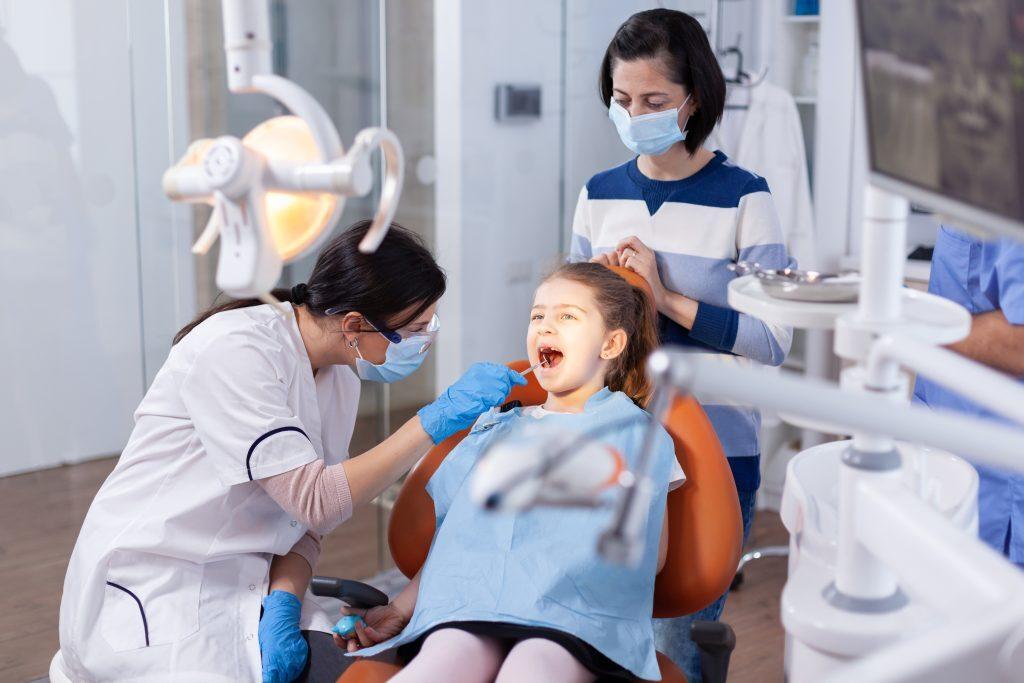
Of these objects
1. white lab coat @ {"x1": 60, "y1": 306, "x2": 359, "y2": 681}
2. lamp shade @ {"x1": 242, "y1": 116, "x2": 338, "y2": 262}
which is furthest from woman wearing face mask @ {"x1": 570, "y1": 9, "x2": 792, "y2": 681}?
lamp shade @ {"x1": 242, "y1": 116, "x2": 338, "y2": 262}

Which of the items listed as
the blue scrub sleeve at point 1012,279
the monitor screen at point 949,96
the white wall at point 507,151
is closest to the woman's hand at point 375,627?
the blue scrub sleeve at point 1012,279

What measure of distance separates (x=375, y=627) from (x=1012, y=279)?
43.0 inches

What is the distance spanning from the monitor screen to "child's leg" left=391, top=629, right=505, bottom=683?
942mm

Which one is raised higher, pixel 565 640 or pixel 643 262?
pixel 643 262

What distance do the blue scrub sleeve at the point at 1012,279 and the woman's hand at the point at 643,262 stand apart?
1.76 feet

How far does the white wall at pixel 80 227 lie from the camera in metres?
2.35

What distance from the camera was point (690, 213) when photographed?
73.0 inches

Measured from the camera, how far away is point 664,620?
1.97 meters

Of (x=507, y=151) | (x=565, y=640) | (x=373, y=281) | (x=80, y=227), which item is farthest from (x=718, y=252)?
(x=507, y=151)

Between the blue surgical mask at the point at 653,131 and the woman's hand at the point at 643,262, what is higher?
the blue surgical mask at the point at 653,131

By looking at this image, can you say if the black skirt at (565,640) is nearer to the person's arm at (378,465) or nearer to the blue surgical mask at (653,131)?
the person's arm at (378,465)

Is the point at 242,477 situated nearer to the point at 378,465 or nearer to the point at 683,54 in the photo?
the point at 378,465

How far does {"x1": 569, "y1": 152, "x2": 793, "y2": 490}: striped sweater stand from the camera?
1.81 meters

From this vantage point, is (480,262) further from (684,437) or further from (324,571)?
(684,437)
